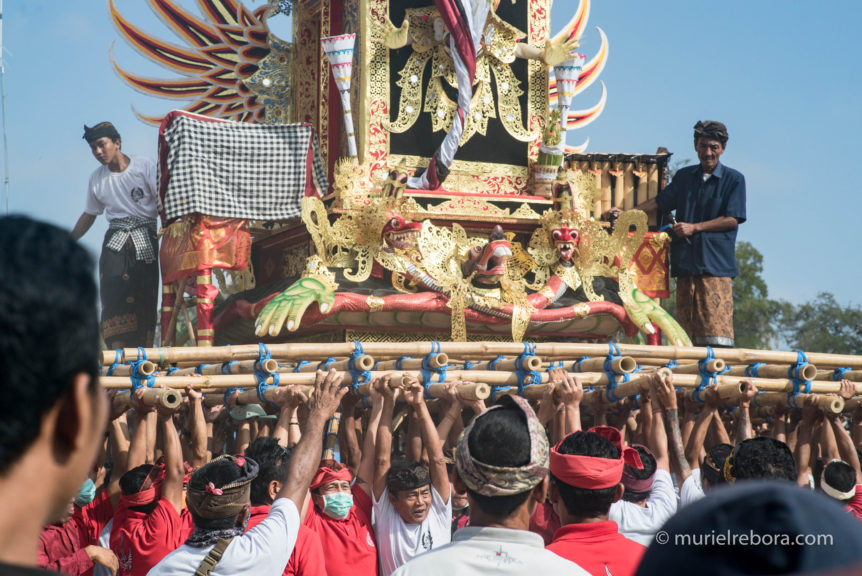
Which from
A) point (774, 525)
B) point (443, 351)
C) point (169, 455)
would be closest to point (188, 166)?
point (443, 351)

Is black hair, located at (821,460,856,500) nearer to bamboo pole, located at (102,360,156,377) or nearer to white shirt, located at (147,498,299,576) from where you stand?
white shirt, located at (147,498,299,576)

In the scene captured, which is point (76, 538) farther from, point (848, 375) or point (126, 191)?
point (126, 191)

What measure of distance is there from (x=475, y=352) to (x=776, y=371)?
1.82 m

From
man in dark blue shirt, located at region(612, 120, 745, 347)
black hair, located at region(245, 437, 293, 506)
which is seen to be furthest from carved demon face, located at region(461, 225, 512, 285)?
black hair, located at region(245, 437, 293, 506)

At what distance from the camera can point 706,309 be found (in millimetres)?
9820

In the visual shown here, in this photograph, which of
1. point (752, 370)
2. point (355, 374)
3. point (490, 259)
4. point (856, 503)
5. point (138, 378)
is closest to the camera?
point (856, 503)

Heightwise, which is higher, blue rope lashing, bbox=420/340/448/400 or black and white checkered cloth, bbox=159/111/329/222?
black and white checkered cloth, bbox=159/111/329/222

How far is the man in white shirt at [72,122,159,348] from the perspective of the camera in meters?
10.4

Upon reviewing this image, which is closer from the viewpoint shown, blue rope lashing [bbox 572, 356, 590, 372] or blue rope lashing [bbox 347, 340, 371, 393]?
blue rope lashing [bbox 347, 340, 371, 393]

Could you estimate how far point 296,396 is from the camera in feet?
16.0

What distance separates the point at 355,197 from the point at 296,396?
5498 mm

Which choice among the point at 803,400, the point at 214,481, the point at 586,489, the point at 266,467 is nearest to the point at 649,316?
the point at 803,400

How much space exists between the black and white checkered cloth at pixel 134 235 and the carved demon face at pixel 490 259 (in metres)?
3.10

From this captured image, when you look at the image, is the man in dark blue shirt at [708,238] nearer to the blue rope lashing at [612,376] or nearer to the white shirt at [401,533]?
the blue rope lashing at [612,376]
